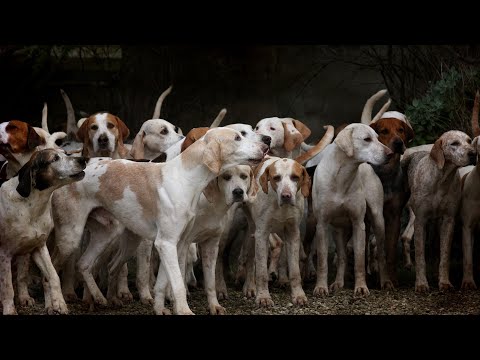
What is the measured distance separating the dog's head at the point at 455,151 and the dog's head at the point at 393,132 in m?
0.32

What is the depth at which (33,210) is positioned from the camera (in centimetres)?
654

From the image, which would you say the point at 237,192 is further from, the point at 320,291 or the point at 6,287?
the point at 6,287

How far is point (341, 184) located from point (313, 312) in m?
1.18

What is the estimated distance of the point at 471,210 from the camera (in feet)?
26.0

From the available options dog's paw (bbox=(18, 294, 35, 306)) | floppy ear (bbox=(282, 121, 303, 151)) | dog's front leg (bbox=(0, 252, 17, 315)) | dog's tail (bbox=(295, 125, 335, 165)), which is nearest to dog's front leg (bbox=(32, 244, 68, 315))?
dog's front leg (bbox=(0, 252, 17, 315))

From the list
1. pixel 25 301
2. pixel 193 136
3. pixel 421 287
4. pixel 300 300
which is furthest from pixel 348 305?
pixel 25 301

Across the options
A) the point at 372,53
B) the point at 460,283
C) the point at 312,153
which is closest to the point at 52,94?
the point at 372,53

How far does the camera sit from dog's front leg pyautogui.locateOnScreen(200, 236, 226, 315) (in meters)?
6.88

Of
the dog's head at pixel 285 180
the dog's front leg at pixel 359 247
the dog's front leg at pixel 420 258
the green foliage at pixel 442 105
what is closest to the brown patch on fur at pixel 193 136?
the dog's head at pixel 285 180

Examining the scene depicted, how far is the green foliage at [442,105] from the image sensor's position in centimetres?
962

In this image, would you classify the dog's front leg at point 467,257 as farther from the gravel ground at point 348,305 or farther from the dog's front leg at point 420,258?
the dog's front leg at point 420,258

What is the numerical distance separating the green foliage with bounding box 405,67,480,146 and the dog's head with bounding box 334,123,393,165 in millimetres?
2138

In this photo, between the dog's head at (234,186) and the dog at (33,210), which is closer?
the dog at (33,210)

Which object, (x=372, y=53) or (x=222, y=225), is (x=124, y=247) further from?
(x=372, y=53)
